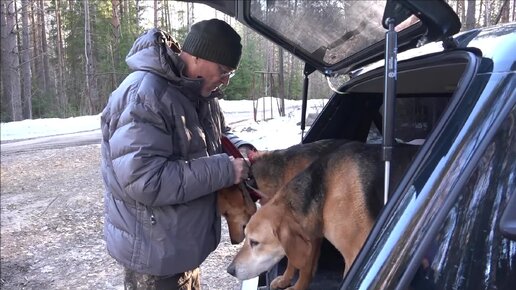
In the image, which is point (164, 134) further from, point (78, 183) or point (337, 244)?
point (78, 183)

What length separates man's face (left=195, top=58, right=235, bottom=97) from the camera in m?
2.60

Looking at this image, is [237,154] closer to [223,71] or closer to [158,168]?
[223,71]

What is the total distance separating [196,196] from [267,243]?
465mm

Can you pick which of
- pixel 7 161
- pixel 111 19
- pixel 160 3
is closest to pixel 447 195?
pixel 7 161

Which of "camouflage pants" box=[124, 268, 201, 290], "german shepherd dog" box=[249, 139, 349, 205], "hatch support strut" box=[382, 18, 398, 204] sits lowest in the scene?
"camouflage pants" box=[124, 268, 201, 290]

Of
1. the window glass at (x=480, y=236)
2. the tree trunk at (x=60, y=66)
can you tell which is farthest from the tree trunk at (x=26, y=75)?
the window glass at (x=480, y=236)

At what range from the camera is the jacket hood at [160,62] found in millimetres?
2441

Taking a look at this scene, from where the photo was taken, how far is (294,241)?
240 cm

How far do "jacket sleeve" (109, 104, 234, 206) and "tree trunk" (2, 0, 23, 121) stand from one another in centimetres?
2615

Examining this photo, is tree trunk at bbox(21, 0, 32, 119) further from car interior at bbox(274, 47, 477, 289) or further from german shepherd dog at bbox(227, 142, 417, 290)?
german shepherd dog at bbox(227, 142, 417, 290)

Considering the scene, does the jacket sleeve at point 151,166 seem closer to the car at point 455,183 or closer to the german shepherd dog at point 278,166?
the german shepherd dog at point 278,166

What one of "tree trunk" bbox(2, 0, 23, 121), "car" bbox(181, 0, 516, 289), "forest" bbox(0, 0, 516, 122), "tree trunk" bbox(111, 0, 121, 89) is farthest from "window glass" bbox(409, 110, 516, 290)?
"tree trunk" bbox(111, 0, 121, 89)

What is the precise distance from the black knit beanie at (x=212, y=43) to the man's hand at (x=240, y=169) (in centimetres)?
53

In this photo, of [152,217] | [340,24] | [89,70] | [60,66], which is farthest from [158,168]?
[60,66]
